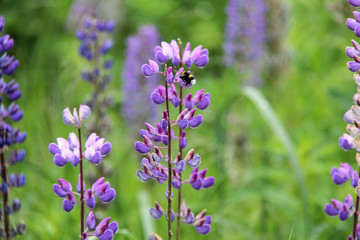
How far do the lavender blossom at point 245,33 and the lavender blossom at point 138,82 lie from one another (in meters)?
0.61

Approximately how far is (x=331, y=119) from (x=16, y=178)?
2707 millimetres

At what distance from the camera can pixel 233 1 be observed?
170 inches

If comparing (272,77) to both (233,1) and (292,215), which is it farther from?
(292,215)

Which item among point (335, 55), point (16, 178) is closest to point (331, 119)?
point (335, 55)

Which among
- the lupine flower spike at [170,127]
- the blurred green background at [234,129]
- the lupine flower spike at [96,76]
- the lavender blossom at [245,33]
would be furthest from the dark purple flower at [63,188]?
the lavender blossom at [245,33]

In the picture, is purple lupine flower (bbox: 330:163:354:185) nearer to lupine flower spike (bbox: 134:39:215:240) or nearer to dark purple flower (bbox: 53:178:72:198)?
lupine flower spike (bbox: 134:39:215:240)

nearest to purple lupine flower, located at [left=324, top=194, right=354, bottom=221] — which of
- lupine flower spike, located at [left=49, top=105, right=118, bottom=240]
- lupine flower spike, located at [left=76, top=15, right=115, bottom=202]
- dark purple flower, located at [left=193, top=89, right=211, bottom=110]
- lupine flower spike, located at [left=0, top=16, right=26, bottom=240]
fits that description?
dark purple flower, located at [left=193, top=89, right=211, bottom=110]

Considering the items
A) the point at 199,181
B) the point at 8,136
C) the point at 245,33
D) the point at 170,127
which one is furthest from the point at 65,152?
the point at 245,33

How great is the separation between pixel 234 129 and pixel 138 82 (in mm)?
826

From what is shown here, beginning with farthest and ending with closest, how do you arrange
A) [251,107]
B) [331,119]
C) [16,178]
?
[251,107] < [331,119] < [16,178]

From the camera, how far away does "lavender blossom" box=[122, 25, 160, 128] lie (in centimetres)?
418

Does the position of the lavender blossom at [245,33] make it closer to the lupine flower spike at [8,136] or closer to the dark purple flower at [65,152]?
the lupine flower spike at [8,136]

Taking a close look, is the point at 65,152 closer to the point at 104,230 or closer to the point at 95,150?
the point at 95,150

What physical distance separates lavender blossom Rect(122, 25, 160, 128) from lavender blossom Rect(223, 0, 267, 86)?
1.99 feet
